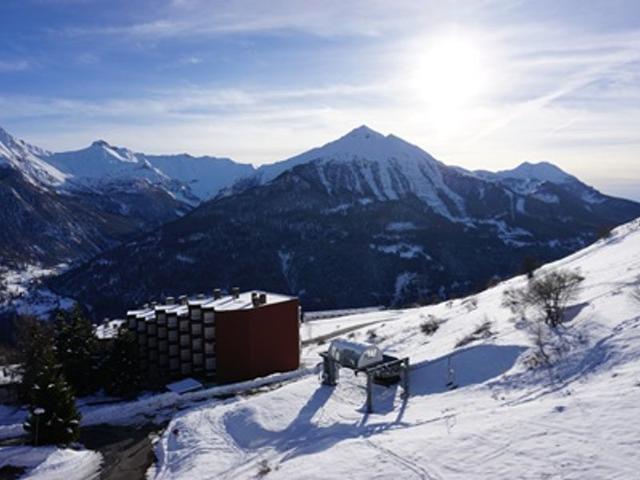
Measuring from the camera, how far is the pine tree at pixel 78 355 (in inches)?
1921

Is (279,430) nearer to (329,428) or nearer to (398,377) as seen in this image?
(329,428)

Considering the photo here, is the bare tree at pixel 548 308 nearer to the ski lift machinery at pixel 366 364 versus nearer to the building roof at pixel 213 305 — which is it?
the ski lift machinery at pixel 366 364

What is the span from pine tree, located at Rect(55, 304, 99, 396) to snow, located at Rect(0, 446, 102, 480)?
600 inches

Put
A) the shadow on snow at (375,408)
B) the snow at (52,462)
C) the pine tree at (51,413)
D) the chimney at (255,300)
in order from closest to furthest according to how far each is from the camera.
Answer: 1. the shadow on snow at (375,408)
2. the snow at (52,462)
3. the pine tree at (51,413)
4. the chimney at (255,300)

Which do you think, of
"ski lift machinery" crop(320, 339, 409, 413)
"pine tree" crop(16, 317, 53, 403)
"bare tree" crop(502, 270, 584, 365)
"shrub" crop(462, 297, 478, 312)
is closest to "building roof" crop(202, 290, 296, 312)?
"pine tree" crop(16, 317, 53, 403)

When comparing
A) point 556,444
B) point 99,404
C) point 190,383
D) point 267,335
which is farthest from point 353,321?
point 556,444

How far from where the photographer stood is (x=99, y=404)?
4647cm

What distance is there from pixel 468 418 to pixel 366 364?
12.6m

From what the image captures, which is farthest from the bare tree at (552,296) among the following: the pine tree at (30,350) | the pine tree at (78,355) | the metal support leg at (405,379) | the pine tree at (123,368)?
the pine tree at (30,350)

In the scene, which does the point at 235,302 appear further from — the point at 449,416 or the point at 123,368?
the point at 449,416

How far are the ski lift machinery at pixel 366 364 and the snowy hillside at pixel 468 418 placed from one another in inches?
38.7

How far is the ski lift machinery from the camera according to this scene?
35500 mm

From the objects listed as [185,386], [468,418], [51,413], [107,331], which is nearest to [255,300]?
[185,386]

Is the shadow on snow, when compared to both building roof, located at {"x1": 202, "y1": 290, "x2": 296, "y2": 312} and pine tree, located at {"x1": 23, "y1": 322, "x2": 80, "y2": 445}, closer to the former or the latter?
pine tree, located at {"x1": 23, "y1": 322, "x2": 80, "y2": 445}
